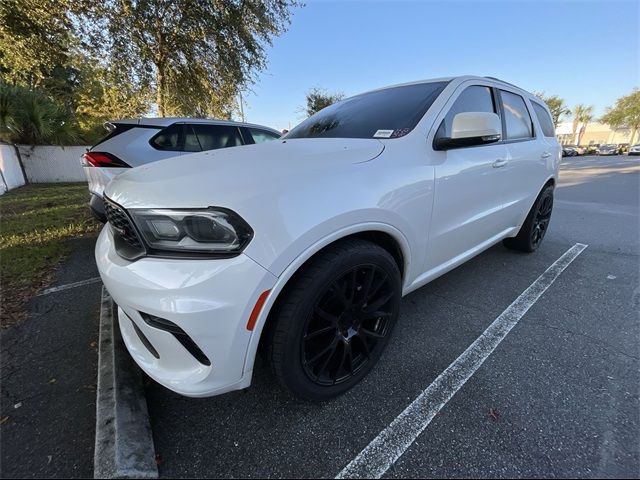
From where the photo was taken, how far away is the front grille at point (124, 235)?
1466mm

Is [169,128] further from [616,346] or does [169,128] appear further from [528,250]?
[616,346]

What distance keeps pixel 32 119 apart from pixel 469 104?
39.4 ft

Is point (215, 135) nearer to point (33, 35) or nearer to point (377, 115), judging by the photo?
point (377, 115)

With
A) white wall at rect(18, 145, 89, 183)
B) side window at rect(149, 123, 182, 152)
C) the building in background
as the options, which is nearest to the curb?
side window at rect(149, 123, 182, 152)

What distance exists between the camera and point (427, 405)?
1716 mm

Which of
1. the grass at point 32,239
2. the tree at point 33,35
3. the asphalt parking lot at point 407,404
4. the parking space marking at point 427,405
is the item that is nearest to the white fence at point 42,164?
the tree at point 33,35

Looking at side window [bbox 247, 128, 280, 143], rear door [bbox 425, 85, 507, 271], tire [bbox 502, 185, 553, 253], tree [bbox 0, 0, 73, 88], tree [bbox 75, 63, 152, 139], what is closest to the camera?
rear door [bbox 425, 85, 507, 271]

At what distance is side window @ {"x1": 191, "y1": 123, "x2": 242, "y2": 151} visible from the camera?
4.91m

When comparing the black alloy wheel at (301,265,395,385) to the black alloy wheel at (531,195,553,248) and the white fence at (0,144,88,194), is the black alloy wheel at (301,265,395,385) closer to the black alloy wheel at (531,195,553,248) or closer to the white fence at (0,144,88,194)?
the black alloy wheel at (531,195,553,248)

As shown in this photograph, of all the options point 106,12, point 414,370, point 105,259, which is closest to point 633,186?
point 414,370

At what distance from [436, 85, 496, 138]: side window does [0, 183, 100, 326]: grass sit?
3.53m

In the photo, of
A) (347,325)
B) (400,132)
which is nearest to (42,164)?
(400,132)

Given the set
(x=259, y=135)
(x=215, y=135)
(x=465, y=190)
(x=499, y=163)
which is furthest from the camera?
(x=259, y=135)

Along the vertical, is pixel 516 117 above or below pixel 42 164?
below
